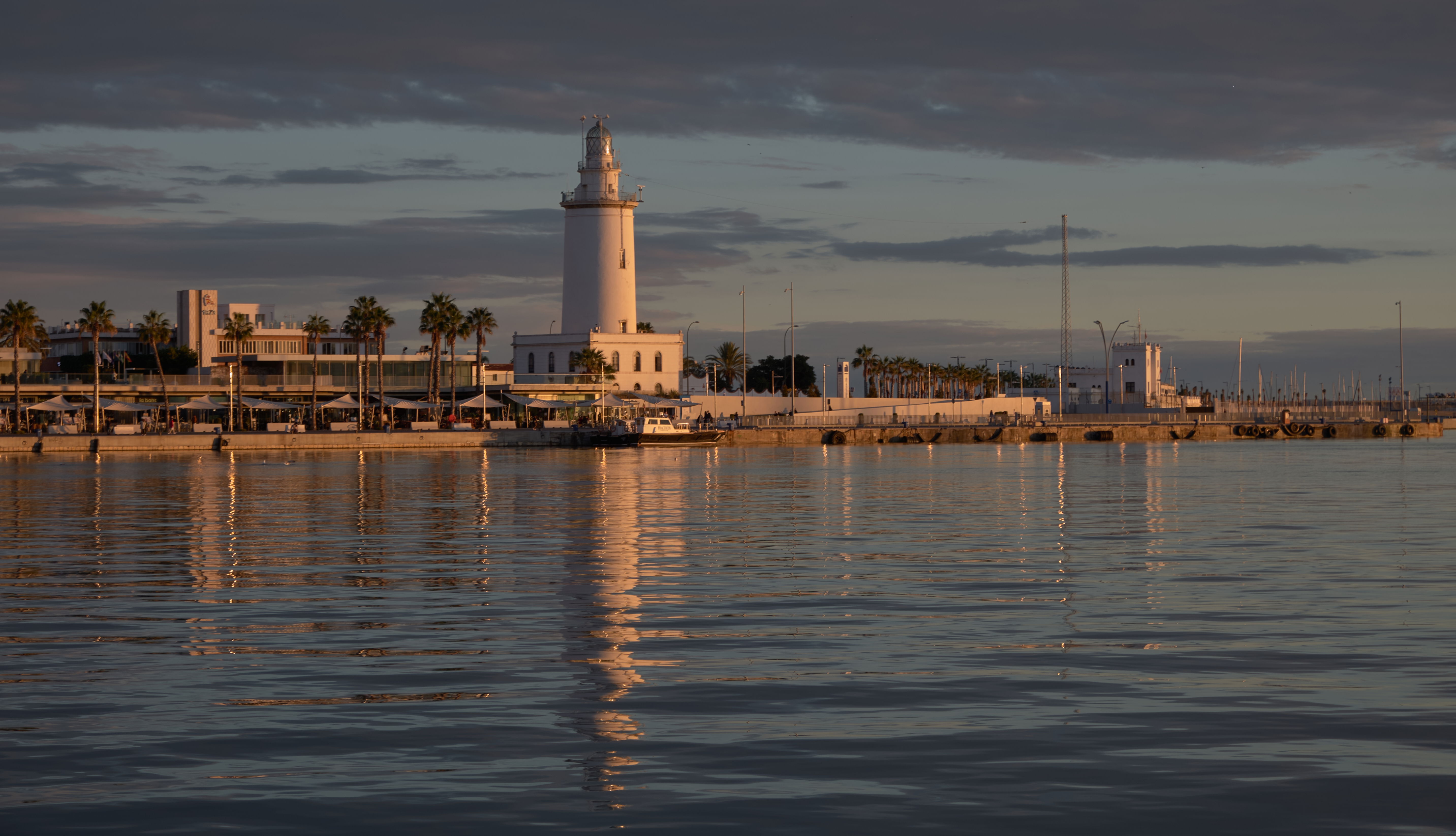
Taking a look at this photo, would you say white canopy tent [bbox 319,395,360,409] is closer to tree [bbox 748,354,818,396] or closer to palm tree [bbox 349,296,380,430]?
palm tree [bbox 349,296,380,430]

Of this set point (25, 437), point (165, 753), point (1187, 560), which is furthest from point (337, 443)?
point (165, 753)

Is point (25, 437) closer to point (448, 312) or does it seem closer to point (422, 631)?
point (448, 312)

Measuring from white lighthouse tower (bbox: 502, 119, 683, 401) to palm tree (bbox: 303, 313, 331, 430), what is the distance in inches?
605

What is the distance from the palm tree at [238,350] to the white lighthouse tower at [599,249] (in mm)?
26034

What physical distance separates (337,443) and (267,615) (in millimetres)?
83735

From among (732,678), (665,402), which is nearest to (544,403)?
(665,402)

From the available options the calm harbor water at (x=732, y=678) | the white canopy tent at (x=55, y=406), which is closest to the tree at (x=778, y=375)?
the white canopy tent at (x=55, y=406)

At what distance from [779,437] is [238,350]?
167 ft

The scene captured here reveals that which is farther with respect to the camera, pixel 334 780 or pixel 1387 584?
pixel 1387 584

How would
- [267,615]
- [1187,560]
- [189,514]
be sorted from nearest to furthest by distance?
[267,615], [1187,560], [189,514]

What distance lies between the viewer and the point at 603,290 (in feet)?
415

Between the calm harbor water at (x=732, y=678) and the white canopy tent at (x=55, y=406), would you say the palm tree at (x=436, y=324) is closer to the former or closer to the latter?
the white canopy tent at (x=55, y=406)

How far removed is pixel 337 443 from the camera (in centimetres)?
9950

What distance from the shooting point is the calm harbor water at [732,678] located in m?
9.13
